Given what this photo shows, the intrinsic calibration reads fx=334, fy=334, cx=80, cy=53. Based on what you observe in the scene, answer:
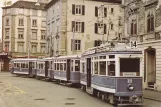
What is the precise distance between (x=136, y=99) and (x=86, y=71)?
708cm

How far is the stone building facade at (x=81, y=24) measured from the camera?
164ft

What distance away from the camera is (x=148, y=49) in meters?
26.3

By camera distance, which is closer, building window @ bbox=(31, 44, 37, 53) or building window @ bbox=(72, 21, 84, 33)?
building window @ bbox=(72, 21, 84, 33)

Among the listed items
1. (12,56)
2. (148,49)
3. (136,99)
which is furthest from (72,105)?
(12,56)

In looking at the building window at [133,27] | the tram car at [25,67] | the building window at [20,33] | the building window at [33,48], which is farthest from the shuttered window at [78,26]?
the building window at [20,33]

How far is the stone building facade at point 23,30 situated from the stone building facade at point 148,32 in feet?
151

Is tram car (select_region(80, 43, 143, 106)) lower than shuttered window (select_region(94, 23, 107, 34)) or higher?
lower

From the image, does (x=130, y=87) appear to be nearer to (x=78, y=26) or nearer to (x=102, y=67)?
(x=102, y=67)

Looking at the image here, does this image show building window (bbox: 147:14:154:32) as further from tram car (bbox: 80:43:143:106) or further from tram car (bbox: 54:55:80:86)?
tram car (bbox: 80:43:143:106)

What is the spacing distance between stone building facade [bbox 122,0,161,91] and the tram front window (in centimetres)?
786

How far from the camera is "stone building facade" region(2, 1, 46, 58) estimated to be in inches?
2913

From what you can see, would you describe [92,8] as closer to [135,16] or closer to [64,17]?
[64,17]

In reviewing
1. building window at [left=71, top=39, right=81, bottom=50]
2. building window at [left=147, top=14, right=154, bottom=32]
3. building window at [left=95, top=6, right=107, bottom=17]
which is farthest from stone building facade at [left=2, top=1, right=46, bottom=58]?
building window at [left=147, top=14, right=154, bottom=32]

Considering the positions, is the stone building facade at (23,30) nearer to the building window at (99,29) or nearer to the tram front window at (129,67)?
the building window at (99,29)
